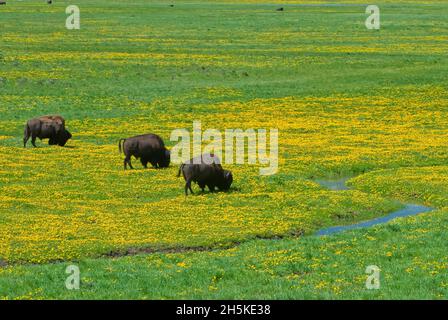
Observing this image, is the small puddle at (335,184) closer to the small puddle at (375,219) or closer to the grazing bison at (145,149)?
the small puddle at (375,219)

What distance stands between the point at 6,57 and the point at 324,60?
2637cm

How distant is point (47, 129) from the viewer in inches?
1758

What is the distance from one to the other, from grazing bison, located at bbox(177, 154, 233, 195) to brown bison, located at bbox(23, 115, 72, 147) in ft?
36.8

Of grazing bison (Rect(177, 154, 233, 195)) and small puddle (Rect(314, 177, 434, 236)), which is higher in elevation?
grazing bison (Rect(177, 154, 233, 195))

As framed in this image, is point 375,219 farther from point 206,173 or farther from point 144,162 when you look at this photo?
point 144,162

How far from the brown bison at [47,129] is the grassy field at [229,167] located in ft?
2.36

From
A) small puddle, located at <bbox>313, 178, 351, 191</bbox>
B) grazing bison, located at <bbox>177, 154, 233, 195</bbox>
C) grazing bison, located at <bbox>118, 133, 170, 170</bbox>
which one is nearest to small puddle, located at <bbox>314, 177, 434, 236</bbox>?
small puddle, located at <bbox>313, 178, 351, 191</bbox>

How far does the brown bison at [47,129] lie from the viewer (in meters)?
44.4

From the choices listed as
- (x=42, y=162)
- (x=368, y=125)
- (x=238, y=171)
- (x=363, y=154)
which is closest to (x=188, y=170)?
(x=238, y=171)

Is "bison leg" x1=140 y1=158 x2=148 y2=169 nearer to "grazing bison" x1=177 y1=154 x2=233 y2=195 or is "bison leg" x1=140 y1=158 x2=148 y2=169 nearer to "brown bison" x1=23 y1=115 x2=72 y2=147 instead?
"grazing bison" x1=177 y1=154 x2=233 y2=195

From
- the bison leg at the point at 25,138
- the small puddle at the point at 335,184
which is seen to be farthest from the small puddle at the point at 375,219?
the bison leg at the point at 25,138

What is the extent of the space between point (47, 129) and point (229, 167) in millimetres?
9861

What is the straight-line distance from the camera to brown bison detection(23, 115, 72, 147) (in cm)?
4438

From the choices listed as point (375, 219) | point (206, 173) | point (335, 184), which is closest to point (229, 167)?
point (335, 184)
